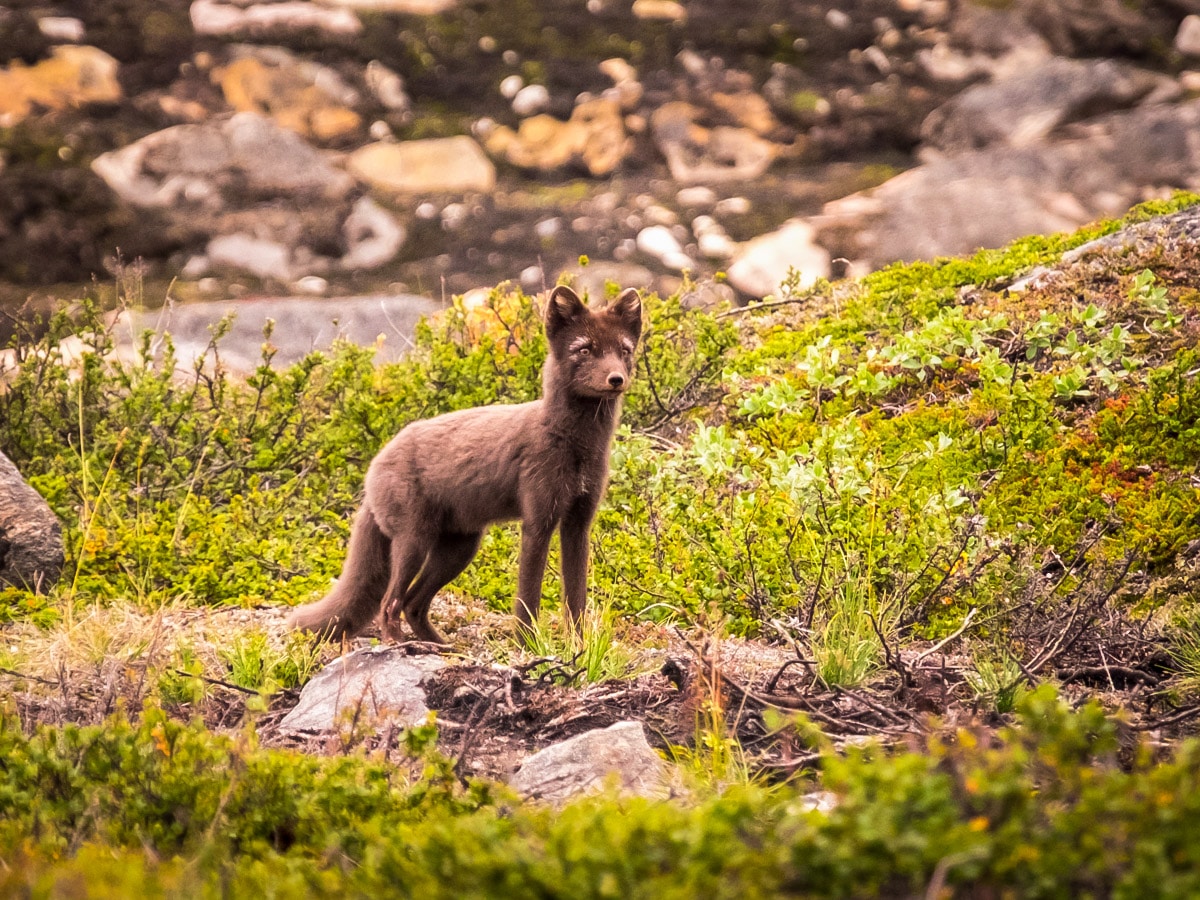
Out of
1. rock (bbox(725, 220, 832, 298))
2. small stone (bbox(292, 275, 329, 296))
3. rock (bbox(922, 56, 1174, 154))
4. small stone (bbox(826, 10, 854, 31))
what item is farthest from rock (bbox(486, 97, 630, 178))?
rock (bbox(922, 56, 1174, 154))

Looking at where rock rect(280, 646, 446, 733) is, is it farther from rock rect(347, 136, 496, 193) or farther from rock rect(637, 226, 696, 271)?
rock rect(347, 136, 496, 193)

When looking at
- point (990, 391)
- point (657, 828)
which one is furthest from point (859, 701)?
point (990, 391)

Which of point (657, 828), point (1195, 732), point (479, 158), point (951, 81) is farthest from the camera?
point (951, 81)

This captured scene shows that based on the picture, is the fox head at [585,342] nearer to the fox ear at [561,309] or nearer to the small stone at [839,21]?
the fox ear at [561,309]

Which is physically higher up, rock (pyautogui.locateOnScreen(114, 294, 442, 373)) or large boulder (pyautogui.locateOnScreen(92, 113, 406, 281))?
large boulder (pyautogui.locateOnScreen(92, 113, 406, 281))

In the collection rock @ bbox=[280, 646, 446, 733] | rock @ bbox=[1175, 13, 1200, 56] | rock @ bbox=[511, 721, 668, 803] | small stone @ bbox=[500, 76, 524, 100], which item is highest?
rock @ bbox=[1175, 13, 1200, 56]

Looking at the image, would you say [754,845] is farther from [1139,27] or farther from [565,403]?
[1139,27]

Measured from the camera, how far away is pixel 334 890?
103 inches

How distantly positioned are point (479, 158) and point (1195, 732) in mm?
13252

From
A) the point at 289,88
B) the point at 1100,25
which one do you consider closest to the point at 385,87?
the point at 289,88

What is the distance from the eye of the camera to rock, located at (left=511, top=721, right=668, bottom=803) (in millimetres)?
4078

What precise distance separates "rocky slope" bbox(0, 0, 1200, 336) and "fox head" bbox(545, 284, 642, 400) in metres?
8.10

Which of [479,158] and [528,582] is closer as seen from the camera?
[528,582]

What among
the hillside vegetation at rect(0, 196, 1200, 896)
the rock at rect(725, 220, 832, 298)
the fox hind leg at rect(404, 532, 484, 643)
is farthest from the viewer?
the rock at rect(725, 220, 832, 298)
